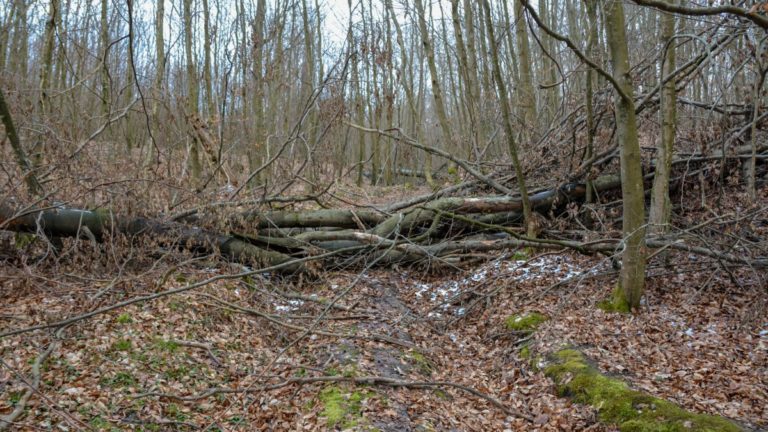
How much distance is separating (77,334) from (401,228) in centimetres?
511

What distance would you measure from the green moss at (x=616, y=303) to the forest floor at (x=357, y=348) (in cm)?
11

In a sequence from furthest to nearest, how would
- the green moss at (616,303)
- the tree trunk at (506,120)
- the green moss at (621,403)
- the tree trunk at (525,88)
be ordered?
1. the tree trunk at (525,88)
2. the tree trunk at (506,120)
3. the green moss at (616,303)
4. the green moss at (621,403)

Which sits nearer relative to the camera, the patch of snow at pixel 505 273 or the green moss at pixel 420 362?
the green moss at pixel 420 362

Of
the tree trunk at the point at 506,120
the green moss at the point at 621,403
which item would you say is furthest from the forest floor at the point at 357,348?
the tree trunk at the point at 506,120

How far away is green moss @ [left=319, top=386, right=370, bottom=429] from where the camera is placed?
4168 millimetres

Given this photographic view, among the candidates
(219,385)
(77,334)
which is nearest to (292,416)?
(219,385)

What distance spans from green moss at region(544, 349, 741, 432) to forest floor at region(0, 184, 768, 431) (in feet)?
0.45

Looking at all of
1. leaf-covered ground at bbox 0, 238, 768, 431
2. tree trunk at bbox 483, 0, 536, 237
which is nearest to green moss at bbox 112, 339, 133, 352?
leaf-covered ground at bbox 0, 238, 768, 431

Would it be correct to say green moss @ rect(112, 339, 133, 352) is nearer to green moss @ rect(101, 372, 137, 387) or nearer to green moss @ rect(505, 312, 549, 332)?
green moss @ rect(101, 372, 137, 387)

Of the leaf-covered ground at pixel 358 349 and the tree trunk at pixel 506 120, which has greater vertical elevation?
the tree trunk at pixel 506 120

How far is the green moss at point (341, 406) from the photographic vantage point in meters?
4.17

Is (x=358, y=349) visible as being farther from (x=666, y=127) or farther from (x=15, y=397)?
(x=666, y=127)

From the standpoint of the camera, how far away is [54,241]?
6980 millimetres

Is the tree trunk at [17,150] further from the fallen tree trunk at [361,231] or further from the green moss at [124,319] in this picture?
the green moss at [124,319]
